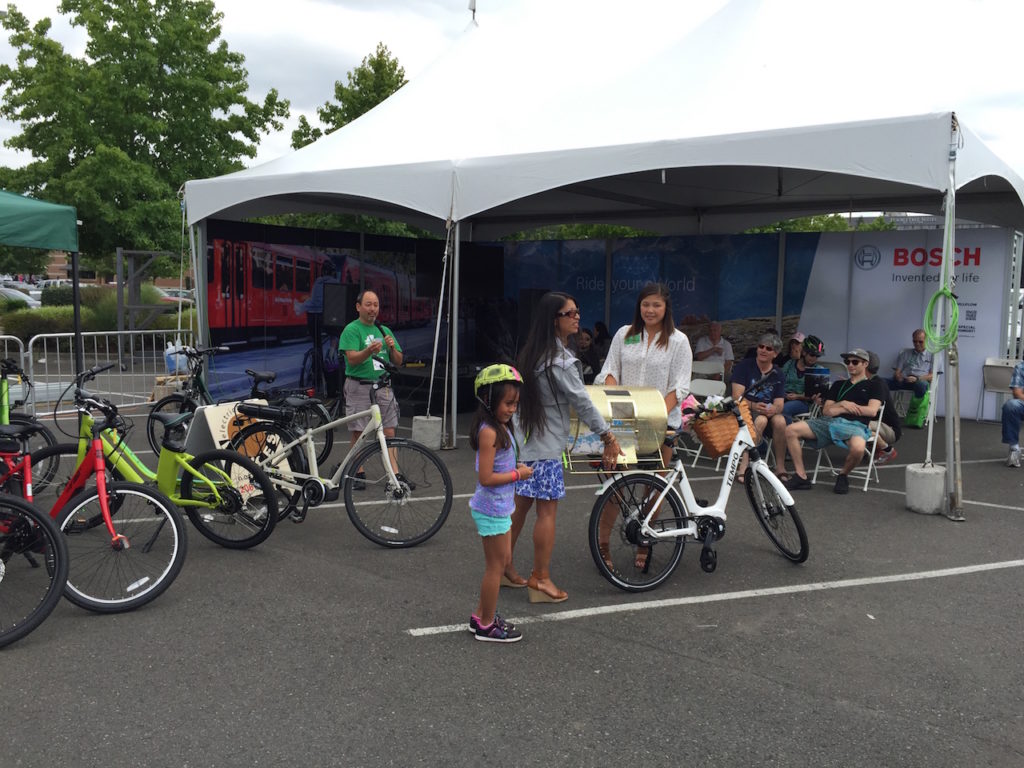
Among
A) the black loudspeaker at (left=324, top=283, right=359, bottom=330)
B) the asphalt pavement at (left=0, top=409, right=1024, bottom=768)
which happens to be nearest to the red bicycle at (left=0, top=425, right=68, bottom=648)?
the asphalt pavement at (left=0, top=409, right=1024, bottom=768)

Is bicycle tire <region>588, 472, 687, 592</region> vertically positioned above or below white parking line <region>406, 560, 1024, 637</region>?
above

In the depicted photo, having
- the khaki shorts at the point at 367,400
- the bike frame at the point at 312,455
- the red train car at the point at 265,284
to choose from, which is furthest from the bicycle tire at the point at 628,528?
the red train car at the point at 265,284

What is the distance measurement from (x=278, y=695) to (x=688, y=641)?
73.9 inches

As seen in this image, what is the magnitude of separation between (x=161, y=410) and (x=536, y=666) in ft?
19.2

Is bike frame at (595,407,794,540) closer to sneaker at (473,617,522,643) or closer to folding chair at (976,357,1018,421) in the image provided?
sneaker at (473,617,522,643)

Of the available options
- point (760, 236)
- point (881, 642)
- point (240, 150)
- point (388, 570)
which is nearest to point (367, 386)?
point (388, 570)

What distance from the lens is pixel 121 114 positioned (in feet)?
64.3

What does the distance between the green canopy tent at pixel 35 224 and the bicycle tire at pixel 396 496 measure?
3505 mm

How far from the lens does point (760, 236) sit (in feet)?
43.1

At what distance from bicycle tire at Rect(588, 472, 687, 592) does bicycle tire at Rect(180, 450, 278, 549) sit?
79.4 inches

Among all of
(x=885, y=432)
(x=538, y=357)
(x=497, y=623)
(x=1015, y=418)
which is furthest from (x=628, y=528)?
(x=1015, y=418)

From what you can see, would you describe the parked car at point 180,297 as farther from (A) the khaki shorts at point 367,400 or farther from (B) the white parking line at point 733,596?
(B) the white parking line at point 733,596

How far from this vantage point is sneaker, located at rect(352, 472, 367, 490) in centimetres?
559

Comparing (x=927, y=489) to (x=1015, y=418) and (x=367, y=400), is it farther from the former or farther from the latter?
(x=367, y=400)
